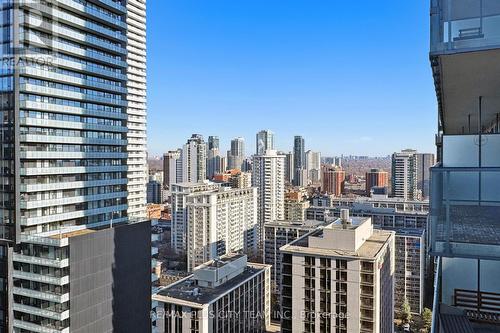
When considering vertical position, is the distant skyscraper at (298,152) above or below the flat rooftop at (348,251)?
above

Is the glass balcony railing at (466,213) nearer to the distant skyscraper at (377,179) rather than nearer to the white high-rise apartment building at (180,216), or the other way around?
the white high-rise apartment building at (180,216)

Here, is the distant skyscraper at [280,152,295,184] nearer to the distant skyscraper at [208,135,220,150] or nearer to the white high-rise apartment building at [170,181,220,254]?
the distant skyscraper at [208,135,220,150]

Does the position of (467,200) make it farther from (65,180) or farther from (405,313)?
(405,313)

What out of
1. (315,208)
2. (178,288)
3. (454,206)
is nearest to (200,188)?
(315,208)

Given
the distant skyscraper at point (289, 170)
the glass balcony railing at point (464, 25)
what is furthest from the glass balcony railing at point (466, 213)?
the distant skyscraper at point (289, 170)

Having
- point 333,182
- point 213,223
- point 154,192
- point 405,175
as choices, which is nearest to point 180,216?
point 213,223

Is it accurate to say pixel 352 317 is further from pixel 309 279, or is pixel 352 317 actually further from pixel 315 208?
pixel 315 208
